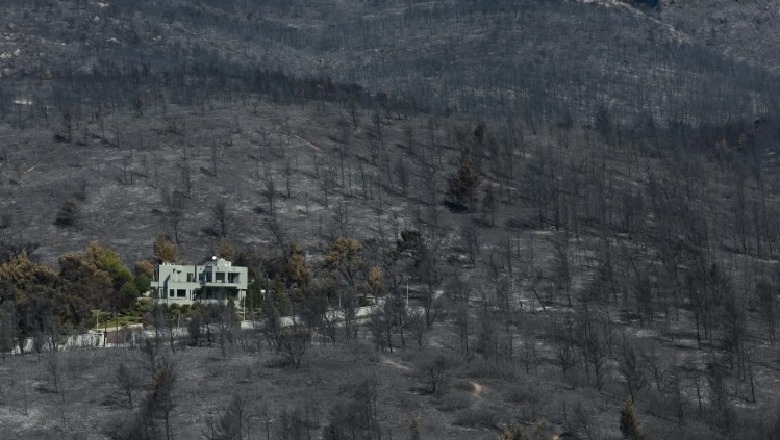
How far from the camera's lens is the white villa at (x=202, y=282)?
110250mm

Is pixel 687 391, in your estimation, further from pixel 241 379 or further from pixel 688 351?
pixel 241 379

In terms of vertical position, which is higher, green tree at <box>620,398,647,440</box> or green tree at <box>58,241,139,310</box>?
green tree at <box>620,398,647,440</box>

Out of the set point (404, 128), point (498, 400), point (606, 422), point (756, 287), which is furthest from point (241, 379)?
point (404, 128)

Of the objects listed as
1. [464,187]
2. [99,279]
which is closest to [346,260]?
[99,279]

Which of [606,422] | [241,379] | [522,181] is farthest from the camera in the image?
[522,181]

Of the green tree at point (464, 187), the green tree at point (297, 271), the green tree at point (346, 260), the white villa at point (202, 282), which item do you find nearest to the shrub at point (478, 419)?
the green tree at point (346, 260)

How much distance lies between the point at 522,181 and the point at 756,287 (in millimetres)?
41256

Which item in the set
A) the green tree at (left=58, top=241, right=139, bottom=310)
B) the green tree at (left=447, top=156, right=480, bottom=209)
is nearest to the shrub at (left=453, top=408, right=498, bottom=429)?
the green tree at (left=58, top=241, right=139, bottom=310)

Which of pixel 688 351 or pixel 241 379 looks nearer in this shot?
pixel 241 379

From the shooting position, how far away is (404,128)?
6585 inches

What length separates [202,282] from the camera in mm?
112000

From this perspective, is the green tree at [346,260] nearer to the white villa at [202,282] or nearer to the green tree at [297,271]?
the green tree at [297,271]

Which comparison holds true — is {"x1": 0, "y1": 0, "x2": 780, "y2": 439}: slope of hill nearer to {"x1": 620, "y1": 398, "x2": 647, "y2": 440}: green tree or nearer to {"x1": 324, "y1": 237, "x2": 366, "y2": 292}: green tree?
{"x1": 324, "y1": 237, "x2": 366, "y2": 292}: green tree

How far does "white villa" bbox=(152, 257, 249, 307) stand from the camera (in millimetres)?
110250
